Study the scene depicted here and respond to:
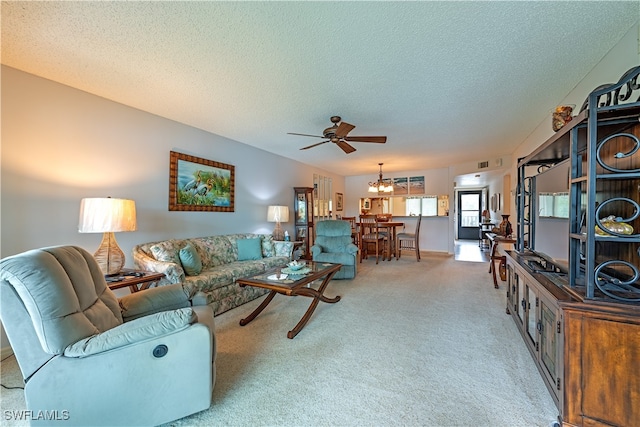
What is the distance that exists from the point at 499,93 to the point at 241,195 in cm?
387

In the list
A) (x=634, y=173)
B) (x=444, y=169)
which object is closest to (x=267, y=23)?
(x=634, y=173)

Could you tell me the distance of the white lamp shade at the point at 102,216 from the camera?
86.9 inches

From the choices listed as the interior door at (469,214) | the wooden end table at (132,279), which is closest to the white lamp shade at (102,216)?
the wooden end table at (132,279)

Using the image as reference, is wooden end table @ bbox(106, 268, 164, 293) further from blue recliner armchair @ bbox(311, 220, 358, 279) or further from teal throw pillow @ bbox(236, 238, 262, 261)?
blue recliner armchair @ bbox(311, 220, 358, 279)

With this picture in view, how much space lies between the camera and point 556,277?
1729mm

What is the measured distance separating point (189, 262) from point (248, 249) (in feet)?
3.47

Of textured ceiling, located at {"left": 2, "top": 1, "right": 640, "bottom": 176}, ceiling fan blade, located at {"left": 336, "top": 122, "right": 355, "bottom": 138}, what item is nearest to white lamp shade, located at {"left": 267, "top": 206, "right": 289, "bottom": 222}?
textured ceiling, located at {"left": 2, "top": 1, "right": 640, "bottom": 176}

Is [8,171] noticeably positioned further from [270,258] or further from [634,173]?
[634,173]

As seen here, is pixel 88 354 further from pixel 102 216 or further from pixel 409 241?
pixel 409 241

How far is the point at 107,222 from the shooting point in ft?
7.39

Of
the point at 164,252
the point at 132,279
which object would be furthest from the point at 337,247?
the point at 132,279

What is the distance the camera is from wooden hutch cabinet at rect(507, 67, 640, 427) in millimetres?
1178

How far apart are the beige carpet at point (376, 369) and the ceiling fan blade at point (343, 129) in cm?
209

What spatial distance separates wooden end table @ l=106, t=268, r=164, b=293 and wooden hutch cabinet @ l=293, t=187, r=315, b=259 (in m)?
3.56
